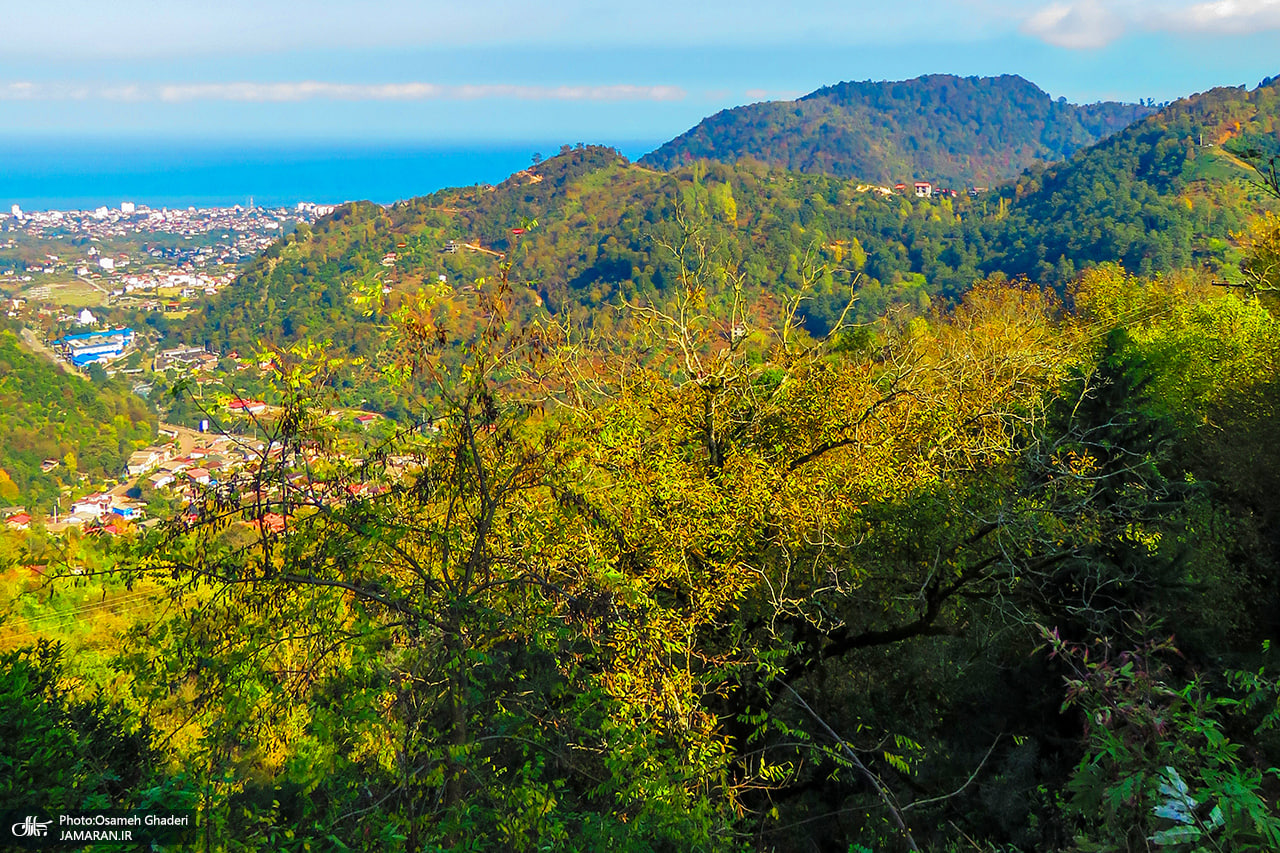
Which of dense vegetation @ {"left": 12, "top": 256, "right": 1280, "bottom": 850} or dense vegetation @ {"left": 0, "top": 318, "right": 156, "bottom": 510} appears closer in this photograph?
dense vegetation @ {"left": 12, "top": 256, "right": 1280, "bottom": 850}

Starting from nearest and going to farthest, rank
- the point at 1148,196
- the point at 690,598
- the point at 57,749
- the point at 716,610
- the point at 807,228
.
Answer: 1. the point at 57,749
2. the point at 690,598
3. the point at 716,610
4. the point at 1148,196
5. the point at 807,228

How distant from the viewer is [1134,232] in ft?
244

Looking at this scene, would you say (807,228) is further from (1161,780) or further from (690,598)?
(1161,780)

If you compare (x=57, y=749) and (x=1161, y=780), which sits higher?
(x=1161, y=780)

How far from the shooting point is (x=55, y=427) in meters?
50.9

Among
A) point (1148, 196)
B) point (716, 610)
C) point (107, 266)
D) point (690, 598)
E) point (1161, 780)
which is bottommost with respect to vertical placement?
point (107, 266)

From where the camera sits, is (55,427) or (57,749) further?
(55,427)

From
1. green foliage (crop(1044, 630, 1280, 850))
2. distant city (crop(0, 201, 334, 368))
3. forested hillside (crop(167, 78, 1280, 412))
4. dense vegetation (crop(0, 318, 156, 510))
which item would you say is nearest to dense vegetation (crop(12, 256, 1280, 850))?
green foliage (crop(1044, 630, 1280, 850))

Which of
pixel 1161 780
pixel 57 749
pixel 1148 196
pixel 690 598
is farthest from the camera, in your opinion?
pixel 1148 196

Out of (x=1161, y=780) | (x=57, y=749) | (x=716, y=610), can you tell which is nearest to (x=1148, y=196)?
(x=716, y=610)

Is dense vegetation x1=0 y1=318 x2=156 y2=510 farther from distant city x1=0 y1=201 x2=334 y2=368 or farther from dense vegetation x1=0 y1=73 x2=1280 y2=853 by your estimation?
dense vegetation x1=0 y1=73 x2=1280 y2=853

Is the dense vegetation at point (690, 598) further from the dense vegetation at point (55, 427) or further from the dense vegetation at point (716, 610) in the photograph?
the dense vegetation at point (55, 427)

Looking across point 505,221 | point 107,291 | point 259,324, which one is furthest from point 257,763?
point 107,291

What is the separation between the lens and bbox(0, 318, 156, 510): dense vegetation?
42906 mm
